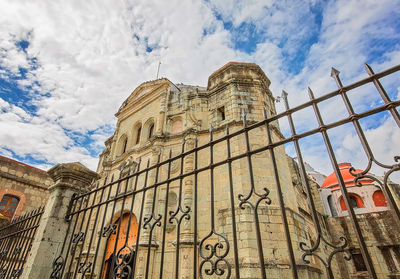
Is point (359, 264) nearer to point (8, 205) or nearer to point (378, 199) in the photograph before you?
point (378, 199)

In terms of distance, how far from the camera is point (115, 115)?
46.5 feet

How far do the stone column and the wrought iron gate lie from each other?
0.13 metres

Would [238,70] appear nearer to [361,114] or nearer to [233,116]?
[233,116]

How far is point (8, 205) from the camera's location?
12.2 m

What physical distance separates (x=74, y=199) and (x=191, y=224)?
14.2 feet

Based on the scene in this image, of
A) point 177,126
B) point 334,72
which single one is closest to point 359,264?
point 177,126

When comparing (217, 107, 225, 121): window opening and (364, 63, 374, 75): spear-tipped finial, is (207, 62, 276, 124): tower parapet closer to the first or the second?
(217, 107, 225, 121): window opening

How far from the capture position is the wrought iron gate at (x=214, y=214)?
1799mm

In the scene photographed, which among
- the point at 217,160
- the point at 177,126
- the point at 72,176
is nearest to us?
the point at 72,176

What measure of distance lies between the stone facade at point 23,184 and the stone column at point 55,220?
1179 centimetres

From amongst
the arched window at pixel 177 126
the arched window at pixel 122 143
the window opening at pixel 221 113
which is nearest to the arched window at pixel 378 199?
the window opening at pixel 221 113

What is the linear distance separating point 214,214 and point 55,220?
11.7 ft

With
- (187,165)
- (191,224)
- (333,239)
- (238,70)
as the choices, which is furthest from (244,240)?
(333,239)

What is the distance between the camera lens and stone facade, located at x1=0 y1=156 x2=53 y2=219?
1234cm
